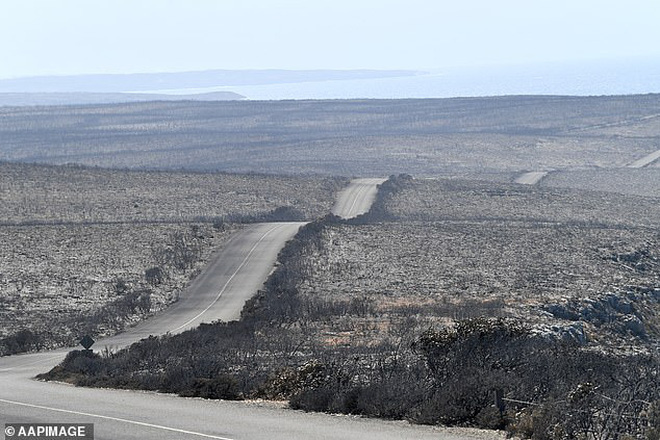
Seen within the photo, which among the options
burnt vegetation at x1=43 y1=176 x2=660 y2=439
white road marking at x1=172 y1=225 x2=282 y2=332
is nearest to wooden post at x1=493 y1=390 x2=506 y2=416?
burnt vegetation at x1=43 y1=176 x2=660 y2=439

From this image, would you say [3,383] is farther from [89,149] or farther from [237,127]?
[237,127]

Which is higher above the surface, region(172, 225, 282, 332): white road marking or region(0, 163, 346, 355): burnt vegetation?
region(172, 225, 282, 332): white road marking

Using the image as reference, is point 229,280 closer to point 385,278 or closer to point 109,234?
point 385,278

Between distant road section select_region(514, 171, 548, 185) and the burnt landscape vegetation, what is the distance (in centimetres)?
140

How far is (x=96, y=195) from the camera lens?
79.4m

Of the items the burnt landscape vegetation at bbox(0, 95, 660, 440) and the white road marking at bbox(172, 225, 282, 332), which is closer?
the burnt landscape vegetation at bbox(0, 95, 660, 440)

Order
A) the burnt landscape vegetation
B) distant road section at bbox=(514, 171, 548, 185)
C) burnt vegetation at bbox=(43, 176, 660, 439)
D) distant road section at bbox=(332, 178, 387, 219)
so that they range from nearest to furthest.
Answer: burnt vegetation at bbox=(43, 176, 660, 439)
the burnt landscape vegetation
distant road section at bbox=(332, 178, 387, 219)
distant road section at bbox=(514, 171, 548, 185)

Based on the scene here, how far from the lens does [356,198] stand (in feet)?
268

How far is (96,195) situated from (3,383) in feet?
184

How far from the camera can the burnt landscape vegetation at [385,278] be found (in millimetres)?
18656

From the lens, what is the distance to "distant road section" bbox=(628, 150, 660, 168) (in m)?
114

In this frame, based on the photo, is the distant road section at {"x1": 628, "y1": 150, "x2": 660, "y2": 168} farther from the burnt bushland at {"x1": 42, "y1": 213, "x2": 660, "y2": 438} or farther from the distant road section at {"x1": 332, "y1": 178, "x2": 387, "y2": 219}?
the burnt bushland at {"x1": 42, "y1": 213, "x2": 660, "y2": 438}

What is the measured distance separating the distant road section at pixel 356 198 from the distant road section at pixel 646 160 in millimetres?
33370

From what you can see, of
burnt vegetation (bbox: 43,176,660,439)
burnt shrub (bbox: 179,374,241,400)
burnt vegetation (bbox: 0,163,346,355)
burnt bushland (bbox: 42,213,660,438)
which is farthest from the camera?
burnt vegetation (bbox: 0,163,346,355)
